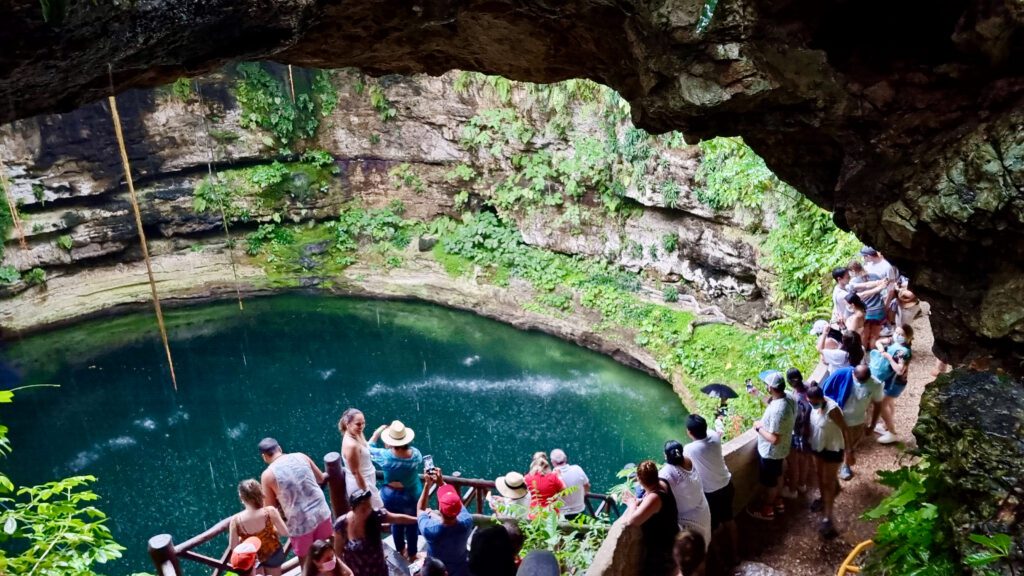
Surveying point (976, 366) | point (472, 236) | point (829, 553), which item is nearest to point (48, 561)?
point (829, 553)

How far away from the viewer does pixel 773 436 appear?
16.8ft

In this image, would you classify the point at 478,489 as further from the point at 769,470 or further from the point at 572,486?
the point at 769,470

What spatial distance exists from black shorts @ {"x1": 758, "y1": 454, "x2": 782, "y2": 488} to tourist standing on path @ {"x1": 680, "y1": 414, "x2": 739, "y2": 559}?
1.54 ft

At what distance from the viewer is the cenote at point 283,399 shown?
1106cm

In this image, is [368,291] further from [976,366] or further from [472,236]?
[976,366]

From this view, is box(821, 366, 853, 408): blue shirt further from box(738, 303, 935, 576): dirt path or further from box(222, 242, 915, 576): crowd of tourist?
box(738, 303, 935, 576): dirt path

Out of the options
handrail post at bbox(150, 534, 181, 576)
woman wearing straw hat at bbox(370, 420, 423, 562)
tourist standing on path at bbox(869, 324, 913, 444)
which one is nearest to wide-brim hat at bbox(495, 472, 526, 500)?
woman wearing straw hat at bbox(370, 420, 423, 562)

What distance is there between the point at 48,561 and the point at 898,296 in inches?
275

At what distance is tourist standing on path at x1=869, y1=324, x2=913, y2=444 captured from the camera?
5.77 meters

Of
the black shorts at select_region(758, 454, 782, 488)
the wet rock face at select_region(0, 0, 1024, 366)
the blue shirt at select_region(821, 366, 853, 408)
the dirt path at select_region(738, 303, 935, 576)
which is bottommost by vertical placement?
the dirt path at select_region(738, 303, 935, 576)

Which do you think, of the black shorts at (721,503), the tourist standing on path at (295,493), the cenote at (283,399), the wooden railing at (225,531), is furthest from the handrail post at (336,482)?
the cenote at (283,399)

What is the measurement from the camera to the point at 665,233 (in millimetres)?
14461

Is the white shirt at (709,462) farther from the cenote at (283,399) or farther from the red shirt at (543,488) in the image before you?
the cenote at (283,399)

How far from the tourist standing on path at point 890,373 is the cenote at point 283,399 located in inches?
200
